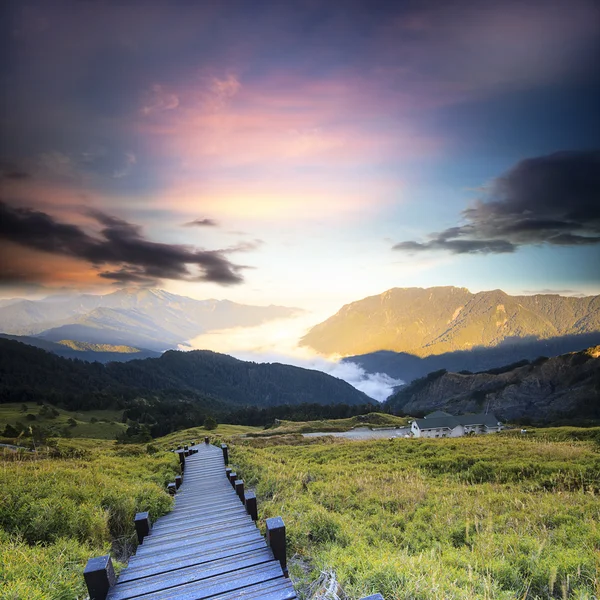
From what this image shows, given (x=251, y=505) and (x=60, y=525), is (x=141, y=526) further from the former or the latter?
(x=251, y=505)

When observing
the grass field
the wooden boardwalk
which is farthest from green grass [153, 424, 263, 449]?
the wooden boardwalk

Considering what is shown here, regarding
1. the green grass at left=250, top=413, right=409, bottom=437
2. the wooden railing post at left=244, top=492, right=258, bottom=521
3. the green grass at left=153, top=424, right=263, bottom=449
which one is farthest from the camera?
the green grass at left=250, top=413, right=409, bottom=437

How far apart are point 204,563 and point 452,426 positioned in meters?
82.2

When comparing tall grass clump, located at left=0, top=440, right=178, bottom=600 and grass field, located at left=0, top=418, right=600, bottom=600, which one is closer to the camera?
tall grass clump, located at left=0, top=440, right=178, bottom=600

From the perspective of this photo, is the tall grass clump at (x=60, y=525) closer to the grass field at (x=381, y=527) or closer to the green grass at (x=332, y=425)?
the grass field at (x=381, y=527)

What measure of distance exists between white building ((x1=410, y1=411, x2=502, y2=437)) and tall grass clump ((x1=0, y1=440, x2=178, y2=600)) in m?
71.4

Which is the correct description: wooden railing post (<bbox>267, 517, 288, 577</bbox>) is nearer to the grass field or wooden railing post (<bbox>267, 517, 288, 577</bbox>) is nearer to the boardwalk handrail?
the boardwalk handrail

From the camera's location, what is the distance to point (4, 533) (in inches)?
290

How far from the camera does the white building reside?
73.2m

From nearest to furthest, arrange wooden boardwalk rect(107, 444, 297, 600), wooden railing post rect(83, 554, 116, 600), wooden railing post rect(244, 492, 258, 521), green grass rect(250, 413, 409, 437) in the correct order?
wooden railing post rect(83, 554, 116, 600), wooden boardwalk rect(107, 444, 297, 600), wooden railing post rect(244, 492, 258, 521), green grass rect(250, 413, 409, 437)

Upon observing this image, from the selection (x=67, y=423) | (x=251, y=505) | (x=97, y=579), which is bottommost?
(x=67, y=423)

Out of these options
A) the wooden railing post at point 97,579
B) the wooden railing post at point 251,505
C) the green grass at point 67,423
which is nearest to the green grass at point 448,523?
the wooden railing post at point 251,505

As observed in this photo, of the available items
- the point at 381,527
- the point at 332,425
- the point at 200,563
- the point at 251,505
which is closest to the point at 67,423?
the point at 332,425

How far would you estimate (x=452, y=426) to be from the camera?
76.2 metres
